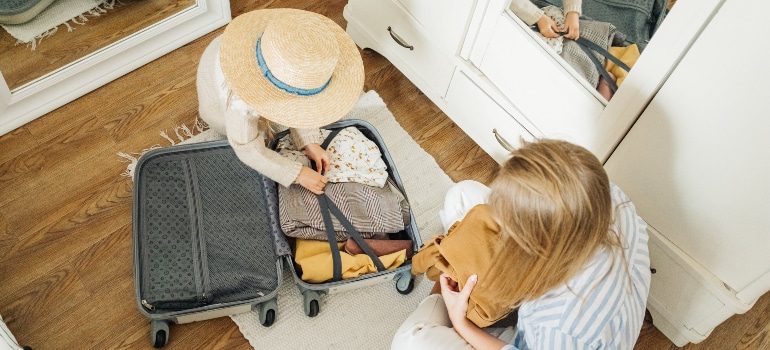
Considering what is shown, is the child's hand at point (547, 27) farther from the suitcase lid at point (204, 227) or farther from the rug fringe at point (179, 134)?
the rug fringe at point (179, 134)

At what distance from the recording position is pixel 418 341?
119cm

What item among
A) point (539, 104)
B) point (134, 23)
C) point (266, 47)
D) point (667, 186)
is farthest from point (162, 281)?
point (667, 186)

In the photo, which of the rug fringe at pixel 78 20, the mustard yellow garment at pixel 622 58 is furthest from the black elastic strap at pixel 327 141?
the rug fringe at pixel 78 20

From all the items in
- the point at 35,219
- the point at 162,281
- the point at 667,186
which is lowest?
the point at 35,219

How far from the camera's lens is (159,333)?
1324mm

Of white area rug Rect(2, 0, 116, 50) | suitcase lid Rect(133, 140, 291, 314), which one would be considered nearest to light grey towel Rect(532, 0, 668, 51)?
suitcase lid Rect(133, 140, 291, 314)

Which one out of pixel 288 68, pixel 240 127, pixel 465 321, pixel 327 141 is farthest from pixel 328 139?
pixel 465 321

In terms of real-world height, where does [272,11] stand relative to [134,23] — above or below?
above

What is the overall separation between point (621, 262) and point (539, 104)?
538mm

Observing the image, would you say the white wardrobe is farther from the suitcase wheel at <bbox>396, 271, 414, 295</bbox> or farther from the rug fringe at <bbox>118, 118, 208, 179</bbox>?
the rug fringe at <bbox>118, 118, 208, 179</bbox>

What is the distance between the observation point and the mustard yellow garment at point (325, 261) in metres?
1.36

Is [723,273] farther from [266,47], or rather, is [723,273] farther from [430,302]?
[266,47]

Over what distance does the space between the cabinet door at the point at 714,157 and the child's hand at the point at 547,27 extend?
271mm

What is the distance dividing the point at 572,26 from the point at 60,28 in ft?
4.45
